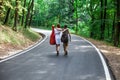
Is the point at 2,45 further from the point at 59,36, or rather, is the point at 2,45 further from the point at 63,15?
the point at 63,15

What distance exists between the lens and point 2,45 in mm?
20766

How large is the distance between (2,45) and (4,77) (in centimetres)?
1116

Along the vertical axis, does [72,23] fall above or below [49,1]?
below

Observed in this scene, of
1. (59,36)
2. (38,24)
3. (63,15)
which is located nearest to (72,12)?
(63,15)

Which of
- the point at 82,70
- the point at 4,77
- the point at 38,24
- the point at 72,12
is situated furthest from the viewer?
the point at 38,24

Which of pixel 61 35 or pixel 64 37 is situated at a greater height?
pixel 61 35

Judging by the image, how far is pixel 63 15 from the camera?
72.4 metres

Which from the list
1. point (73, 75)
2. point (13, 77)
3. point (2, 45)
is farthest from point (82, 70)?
point (2, 45)

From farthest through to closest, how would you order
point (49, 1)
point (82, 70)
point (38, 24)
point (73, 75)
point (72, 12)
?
1. point (38, 24)
2. point (49, 1)
3. point (72, 12)
4. point (82, 70)
5. point (73, 75)

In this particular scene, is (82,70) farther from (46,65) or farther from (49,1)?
(49,1)

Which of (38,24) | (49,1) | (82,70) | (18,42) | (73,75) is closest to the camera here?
(73,75)

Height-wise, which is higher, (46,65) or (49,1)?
(49,1)

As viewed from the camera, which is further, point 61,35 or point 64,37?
point 61,35

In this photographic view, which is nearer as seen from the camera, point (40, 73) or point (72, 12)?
point (40, 73)
